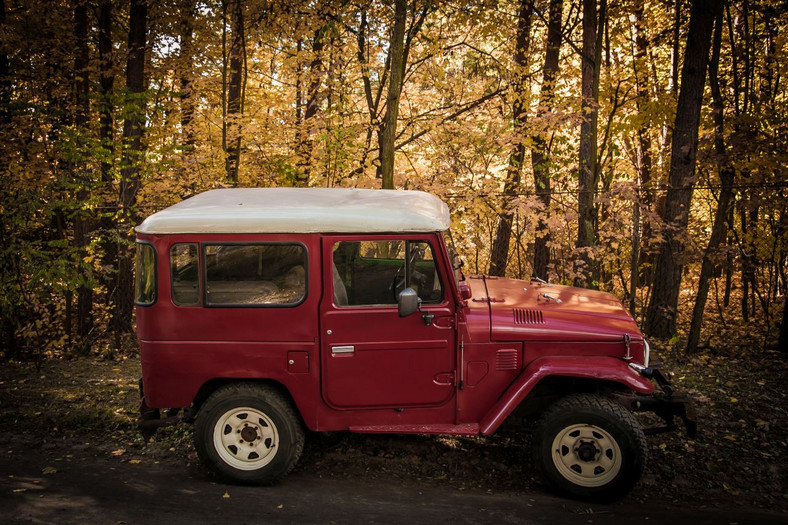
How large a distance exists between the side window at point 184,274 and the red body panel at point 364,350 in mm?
47

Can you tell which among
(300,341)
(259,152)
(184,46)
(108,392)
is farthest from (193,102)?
(300,341)

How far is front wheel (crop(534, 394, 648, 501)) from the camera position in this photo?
4.23 meters

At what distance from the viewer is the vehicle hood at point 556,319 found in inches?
177

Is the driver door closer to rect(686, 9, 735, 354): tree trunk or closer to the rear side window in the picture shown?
the rear side window

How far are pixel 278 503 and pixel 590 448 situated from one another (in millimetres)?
2364

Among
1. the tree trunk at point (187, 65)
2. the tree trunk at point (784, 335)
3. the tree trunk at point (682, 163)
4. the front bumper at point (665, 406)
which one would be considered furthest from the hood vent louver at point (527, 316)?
the tree trunk at point (187, 65)

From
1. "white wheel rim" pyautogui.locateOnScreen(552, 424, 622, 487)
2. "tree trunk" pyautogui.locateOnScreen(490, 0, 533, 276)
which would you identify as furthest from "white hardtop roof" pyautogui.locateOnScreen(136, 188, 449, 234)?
"tree trunk" pyautogui.locateOnScreen(490, 0, 533, 276)

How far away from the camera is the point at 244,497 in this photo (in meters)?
4.41

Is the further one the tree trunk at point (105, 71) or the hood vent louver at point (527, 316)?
the tree trunk at point (105, 71)

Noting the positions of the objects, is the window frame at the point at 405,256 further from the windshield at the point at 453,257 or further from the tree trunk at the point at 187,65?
the tree trunk at the point at 187,65

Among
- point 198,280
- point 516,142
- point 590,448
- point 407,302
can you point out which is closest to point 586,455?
point 590,448

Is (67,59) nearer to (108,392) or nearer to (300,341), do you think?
(108,392)

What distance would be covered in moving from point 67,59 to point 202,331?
1063 cm

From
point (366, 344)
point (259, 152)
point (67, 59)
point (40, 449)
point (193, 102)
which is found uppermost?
point (67, 59)
